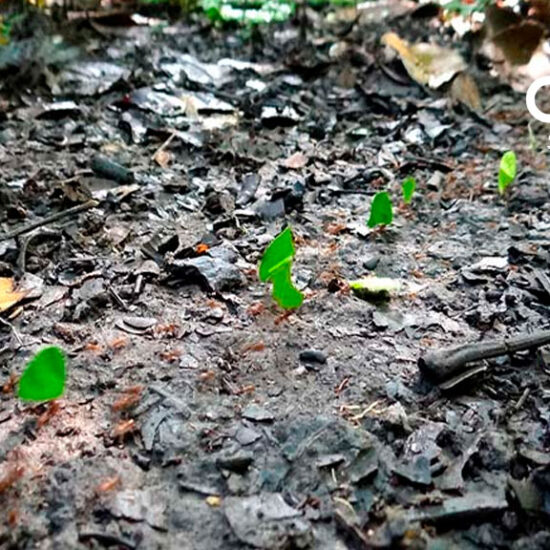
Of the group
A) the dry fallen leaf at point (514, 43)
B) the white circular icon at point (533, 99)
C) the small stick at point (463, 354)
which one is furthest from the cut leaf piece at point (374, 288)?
the dry fallen leaf at point (514, 43)

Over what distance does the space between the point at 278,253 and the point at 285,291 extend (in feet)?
0.31

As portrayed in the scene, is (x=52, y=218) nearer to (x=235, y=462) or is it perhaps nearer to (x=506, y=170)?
(x=235, y=462)

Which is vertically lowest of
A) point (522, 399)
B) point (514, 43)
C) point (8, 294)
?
point (8, 294)

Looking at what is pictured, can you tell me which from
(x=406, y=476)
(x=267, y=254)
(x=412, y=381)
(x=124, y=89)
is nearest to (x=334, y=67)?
(x=124, y=89)

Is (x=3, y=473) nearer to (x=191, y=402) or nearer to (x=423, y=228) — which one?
(x=191, y=402)

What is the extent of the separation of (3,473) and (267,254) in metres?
0.73

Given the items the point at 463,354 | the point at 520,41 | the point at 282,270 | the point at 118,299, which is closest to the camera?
the point at 463,354

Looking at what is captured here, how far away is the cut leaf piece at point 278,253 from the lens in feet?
5.63

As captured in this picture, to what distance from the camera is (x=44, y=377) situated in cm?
138

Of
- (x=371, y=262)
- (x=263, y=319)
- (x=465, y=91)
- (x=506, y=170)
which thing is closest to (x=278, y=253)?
(x=263, y=319)

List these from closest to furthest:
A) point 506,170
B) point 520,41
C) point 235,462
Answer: point 235,462 → point 506,170 → point 520,41

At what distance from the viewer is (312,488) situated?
1342 mm

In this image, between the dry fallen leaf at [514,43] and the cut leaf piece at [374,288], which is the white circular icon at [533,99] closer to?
the dry fallen leaf at [514,43]

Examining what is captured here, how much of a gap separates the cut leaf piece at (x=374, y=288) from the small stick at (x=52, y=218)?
0.84 m
